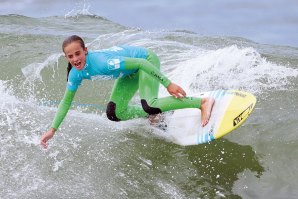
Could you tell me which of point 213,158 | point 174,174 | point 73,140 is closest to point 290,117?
point 213,158

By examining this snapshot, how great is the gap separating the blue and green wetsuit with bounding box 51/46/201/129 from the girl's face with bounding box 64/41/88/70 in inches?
4.5

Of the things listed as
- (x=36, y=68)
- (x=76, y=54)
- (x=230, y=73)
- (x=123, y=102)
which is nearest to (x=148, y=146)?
(x=123, y=102)

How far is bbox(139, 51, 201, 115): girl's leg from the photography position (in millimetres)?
5992

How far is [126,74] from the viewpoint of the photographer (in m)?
6.34

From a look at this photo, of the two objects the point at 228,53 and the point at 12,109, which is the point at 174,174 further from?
the point at 228,53

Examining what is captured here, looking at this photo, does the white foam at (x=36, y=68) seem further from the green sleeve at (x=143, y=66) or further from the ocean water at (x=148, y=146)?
the green sleeve at (x=143, y=66)

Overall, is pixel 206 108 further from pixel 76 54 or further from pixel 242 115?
pixel 76 54

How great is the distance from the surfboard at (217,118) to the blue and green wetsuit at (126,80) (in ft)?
0.91

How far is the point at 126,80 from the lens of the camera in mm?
6508

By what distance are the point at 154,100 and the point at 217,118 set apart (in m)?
0.77

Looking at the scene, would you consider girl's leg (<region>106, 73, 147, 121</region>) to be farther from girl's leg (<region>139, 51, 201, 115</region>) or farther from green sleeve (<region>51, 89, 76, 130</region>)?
green sleeve (<region>51, 89, 76, 130</region>)

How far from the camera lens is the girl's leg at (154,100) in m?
5.99

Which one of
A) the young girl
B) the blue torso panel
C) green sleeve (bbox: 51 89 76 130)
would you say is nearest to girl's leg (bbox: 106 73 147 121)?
the young girl

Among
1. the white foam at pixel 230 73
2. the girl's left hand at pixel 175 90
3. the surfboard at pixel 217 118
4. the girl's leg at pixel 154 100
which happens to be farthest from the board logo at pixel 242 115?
the white foam at pixel 230 73
